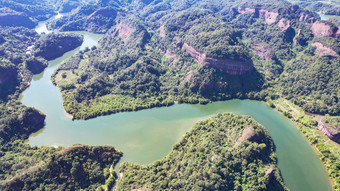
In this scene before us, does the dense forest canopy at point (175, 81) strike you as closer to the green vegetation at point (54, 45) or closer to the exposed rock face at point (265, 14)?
the green vegetation at point (54, 45)

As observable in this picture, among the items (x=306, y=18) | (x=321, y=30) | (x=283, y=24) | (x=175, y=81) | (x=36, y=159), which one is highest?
(x=306, y=18)

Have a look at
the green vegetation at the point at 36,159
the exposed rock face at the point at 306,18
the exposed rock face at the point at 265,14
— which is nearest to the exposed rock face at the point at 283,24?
the exposed rock face at the point at 265,14

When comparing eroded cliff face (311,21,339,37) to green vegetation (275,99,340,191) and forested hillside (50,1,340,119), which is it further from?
green vegetation (275,99,340,191)

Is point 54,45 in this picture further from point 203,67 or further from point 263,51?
point 263,51

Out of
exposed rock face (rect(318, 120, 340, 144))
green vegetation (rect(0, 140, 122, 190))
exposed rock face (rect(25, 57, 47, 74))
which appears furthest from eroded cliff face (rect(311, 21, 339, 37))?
exposed rock face (rect(25, 57, 47, 74))

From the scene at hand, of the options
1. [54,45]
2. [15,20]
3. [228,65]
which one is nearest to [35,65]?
[54,45]
